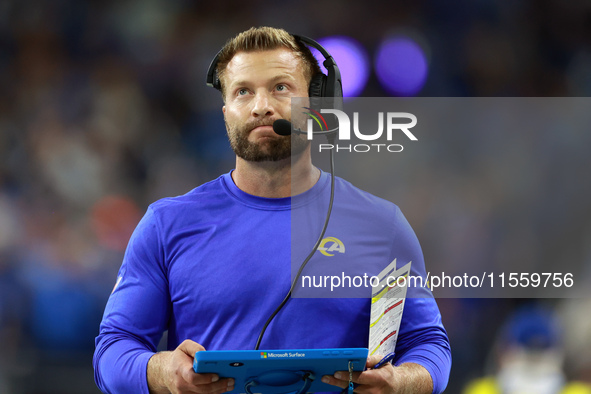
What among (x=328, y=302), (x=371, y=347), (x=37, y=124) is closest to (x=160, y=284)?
(x=328, y=302)

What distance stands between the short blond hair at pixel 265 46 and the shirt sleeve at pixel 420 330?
459 mm

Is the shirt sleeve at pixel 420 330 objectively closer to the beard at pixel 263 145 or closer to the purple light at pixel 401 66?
the beard at pixel 263 145

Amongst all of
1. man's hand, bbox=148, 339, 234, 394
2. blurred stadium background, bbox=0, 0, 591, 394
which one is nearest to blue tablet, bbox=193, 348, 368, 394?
man's hand, bbox=148, 339, 234, 394

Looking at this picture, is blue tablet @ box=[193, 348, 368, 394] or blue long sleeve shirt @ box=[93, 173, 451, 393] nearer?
blue tablet @ box=[193, 348, 368, 394]

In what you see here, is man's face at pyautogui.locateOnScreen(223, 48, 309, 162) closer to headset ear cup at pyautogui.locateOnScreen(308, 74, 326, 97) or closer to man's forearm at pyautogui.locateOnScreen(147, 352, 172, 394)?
headset ear cup at pyautogui.locateOnScreen(308, 74, 326, 97)

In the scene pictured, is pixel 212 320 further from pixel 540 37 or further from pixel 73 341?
pixel 540 37

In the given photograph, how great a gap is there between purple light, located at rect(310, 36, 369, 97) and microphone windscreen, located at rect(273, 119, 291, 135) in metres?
0.79

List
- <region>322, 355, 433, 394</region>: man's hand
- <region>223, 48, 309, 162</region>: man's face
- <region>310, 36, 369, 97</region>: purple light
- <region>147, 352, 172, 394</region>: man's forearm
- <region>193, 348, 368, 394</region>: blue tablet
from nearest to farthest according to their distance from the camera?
<region>193, 348, 368, 394</region>: blue tablet → <region>322, 355, 433, 394</region>: man's hand → <region>147, 352, 172, 394</region>: man's forearm → <region>223, 48, 309, 162</region>: man's face → <region>310, 36, 369, 97</region>: purple light

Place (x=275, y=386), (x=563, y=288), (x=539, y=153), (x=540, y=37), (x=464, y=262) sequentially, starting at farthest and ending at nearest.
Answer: (x=540, y=37) < (x=563, y=288) < (x=539, y=153) < (x=464, y=262) < (x=275, y=386)

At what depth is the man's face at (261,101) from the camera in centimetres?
135

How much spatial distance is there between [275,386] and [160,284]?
433 mm

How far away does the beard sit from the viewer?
136cm

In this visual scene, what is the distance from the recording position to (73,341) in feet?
8.14

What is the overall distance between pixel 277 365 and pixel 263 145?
1.93ft
